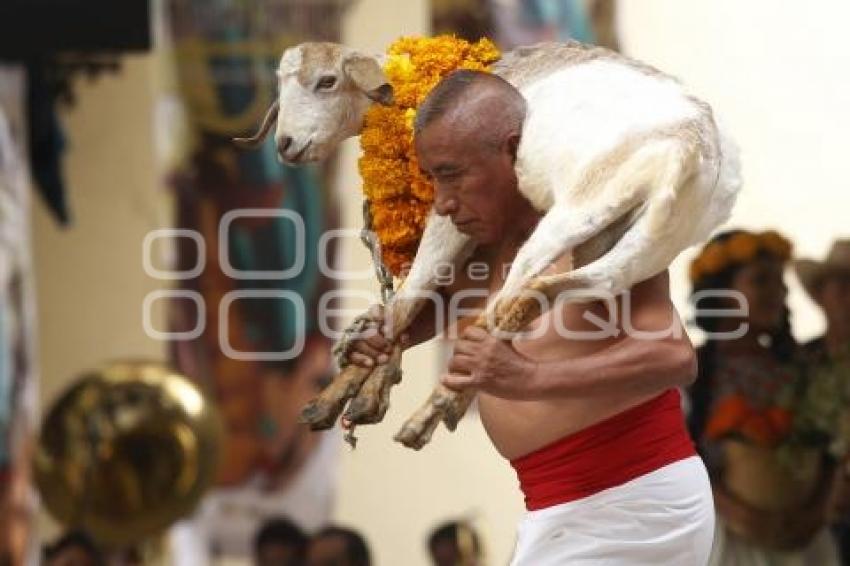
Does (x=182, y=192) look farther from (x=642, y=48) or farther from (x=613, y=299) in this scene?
(x=613, y=299)

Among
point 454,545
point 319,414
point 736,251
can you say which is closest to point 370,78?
point 319,414

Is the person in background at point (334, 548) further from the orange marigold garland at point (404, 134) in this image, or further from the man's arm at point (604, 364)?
the man's arm at point (604, 364)

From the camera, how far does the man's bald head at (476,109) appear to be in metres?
3.02

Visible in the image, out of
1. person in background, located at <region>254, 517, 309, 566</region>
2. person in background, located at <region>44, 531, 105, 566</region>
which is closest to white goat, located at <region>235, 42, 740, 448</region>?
person in background, located at <region>254, 517, 309, 566</region>

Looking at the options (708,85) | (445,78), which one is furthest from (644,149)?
(708,85)

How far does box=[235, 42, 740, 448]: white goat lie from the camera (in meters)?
2.92

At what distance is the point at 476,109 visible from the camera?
303 cm

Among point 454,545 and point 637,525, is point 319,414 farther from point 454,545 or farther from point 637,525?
point 454,545

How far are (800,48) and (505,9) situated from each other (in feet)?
1.95

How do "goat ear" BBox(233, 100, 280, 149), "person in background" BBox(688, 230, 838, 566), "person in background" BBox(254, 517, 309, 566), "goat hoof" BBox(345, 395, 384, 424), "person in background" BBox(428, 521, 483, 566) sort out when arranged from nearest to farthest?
"goat hoof" BBox(345, 395, 384, 424), "goat ear" BBox(233, 100, 280, 149), "person in background" BBox(688, 230, 838, 566), "person in background" BBox(428, 521, 483, 566), "person in background" BBox(254, 517, 309, 566)

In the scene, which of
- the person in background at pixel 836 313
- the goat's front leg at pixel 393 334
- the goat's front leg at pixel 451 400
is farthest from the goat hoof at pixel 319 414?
the person in background at pixel 836 313

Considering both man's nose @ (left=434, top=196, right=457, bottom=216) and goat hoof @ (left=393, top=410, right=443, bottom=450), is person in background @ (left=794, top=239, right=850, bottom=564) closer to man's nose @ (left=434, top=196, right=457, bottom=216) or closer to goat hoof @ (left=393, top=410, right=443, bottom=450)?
man's nose @ (left=434, top=196, right=457, bottom=216)

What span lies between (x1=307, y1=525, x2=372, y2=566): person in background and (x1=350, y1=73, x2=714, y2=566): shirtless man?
201cm

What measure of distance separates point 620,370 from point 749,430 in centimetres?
192
